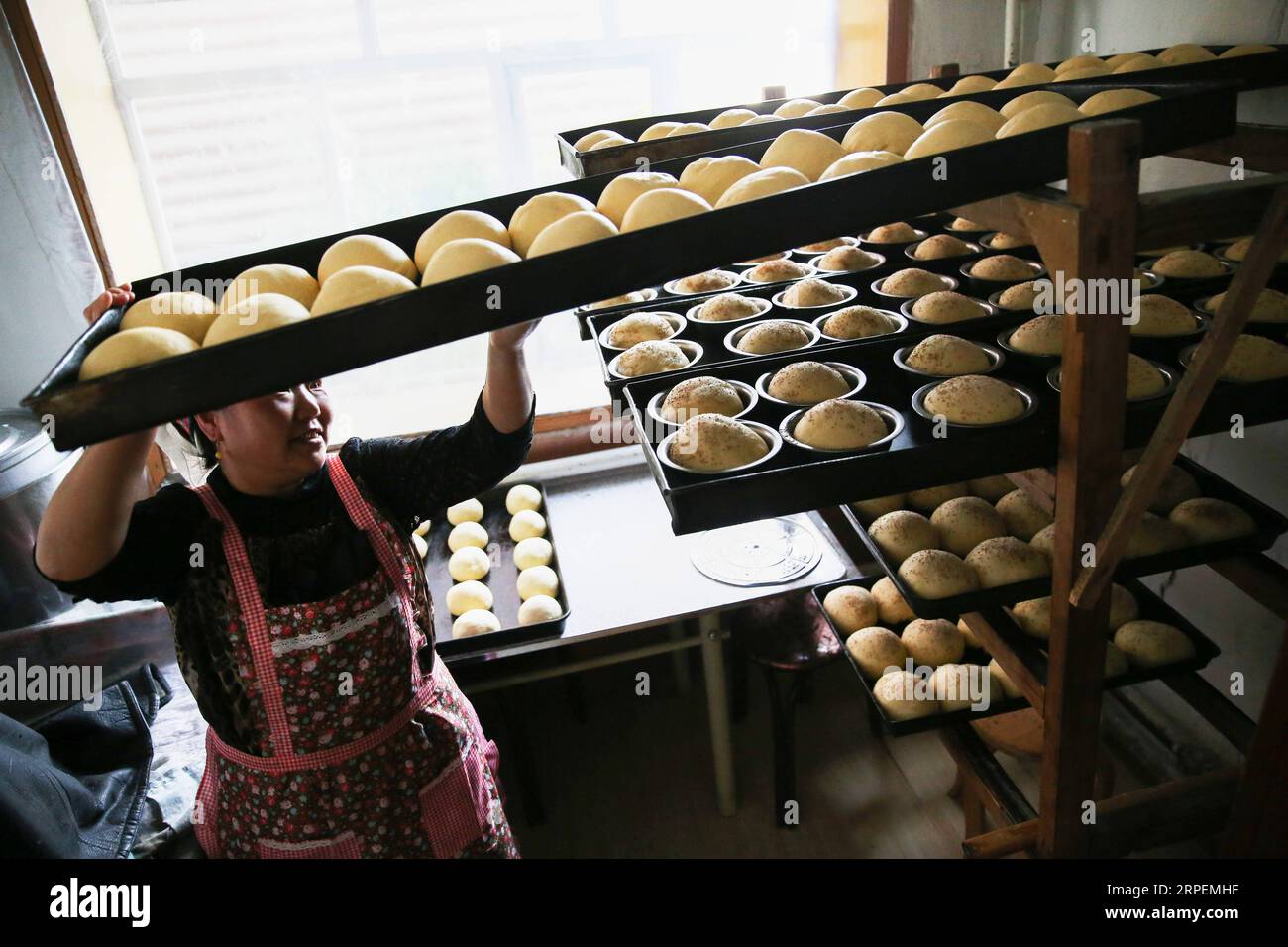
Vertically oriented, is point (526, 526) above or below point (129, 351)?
below

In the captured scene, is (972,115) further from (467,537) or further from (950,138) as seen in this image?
(467,537)

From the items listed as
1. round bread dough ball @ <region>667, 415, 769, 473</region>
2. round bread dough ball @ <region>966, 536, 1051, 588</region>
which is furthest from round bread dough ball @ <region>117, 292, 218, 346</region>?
round bread dough ball @ <region>966, 536, 1051, 588</region>

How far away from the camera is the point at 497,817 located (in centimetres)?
184

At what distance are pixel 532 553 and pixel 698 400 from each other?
4.40 ft

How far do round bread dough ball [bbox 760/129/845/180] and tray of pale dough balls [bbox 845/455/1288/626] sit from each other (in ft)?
1.87

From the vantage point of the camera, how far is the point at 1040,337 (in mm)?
1523

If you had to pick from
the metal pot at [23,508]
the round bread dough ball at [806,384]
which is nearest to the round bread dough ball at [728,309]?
the round bread dough ball at [806,384]

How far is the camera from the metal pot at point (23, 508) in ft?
7.89

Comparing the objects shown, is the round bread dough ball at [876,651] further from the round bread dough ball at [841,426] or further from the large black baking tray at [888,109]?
the large black baking tray at [888,109]

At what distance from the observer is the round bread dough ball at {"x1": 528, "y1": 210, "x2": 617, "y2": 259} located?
1071 millimetres

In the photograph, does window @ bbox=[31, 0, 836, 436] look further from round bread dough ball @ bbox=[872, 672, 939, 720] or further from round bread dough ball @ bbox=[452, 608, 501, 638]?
round bread dough ball @ bbox=[872, 672, 939, 720]

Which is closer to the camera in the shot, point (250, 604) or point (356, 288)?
point (356, 288)

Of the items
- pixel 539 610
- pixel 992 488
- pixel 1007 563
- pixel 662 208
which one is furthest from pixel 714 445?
pixel 539 610

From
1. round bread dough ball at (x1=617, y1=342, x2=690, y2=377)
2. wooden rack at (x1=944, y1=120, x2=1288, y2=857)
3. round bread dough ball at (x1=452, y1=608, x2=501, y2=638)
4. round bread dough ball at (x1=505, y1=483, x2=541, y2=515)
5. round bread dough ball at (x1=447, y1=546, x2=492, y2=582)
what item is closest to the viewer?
wooden rack at (x1=944, y1=120, x2=1288, y2=857)
